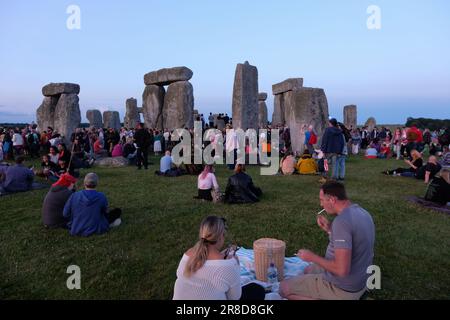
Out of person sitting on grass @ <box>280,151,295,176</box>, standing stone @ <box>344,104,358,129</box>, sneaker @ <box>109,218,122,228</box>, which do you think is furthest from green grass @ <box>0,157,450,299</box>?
standing stone @ <box>344,104,358,129</box>

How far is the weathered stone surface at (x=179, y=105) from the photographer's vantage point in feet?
65.8

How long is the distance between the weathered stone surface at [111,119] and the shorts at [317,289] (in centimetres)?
3141

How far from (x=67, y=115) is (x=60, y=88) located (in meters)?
2.17

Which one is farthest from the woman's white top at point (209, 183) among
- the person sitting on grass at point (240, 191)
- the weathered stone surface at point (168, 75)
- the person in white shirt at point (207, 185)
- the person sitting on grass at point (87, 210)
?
the weathered stone surface at point (168, 75)

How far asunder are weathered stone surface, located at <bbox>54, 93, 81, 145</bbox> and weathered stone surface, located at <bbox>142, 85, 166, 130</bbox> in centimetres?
395

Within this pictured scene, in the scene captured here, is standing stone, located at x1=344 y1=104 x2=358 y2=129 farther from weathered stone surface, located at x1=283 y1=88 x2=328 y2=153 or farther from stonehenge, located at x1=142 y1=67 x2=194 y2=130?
stonehenge, located at x1=142 y1=67 x2=194 y2=130

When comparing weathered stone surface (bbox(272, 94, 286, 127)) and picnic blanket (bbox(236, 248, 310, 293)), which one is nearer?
picnic blanket (bbox(236, 248, 310, 293))

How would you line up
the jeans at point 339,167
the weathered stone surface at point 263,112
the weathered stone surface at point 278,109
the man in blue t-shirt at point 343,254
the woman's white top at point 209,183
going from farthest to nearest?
1. the weathered stone surface at point 263,112
2. the weathered stone surface at point 278,109
3. the jeans at point 339,167
4. the woman's white top at point 209,183
5. the man in blue t-shirt at point 343,254

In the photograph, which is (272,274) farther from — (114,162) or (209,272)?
(114,162)

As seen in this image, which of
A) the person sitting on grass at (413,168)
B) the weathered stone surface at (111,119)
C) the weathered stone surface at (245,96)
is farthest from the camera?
the weathered stone surface at (111,119)

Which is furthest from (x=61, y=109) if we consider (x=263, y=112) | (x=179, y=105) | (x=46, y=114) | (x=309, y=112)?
(x=263, y=112)

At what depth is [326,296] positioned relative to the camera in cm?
319

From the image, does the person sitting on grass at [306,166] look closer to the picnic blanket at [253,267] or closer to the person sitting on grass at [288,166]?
the person sitting on grass at [288,166]

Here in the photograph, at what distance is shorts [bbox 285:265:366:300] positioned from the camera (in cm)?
316
